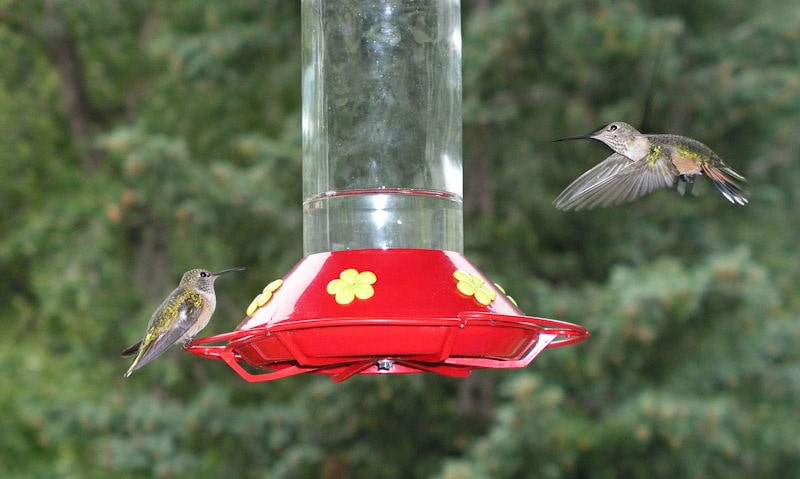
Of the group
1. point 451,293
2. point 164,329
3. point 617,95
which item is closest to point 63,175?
point 617,95

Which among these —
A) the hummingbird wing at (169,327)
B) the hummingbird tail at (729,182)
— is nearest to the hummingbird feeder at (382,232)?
the hummingbird wing at (169,327)

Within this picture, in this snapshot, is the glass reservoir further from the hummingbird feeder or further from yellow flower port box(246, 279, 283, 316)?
yellow flower port box(246, 279, 283, 316)

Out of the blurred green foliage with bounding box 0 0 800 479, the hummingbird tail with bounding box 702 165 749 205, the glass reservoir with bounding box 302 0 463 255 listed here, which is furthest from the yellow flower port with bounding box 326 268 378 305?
the blurred green foliage with bounding box 0 0 800 479

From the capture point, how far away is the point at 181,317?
4.41m

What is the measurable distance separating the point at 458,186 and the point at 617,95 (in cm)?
580

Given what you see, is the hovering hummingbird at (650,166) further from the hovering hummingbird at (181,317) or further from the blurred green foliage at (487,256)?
the blurred green foliage at (487,256)

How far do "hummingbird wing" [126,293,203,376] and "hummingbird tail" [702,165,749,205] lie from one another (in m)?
2.12

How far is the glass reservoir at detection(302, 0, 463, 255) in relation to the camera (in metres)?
3.99

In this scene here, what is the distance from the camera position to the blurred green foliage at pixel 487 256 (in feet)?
27.0

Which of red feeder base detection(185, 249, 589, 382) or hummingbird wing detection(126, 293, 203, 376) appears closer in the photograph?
red feeder base detection(185, 249, 589, 382)

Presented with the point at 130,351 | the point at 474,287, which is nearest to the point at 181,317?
the point at 130,351

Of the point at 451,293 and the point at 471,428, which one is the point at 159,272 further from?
the point at 451,293

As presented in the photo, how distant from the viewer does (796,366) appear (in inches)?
381

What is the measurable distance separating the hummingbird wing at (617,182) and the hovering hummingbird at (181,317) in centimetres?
130
